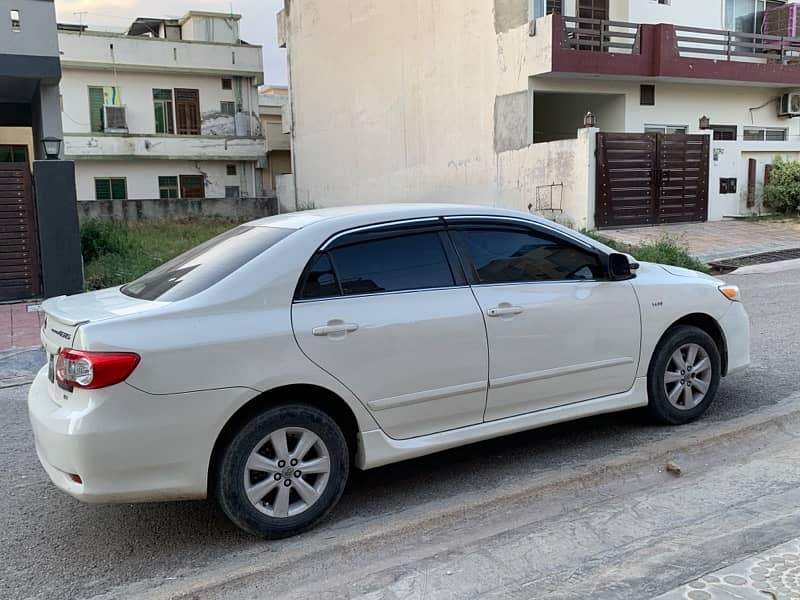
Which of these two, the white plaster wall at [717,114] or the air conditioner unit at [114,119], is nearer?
the white plaster wall at [717,114]

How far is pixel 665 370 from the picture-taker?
4.96 m

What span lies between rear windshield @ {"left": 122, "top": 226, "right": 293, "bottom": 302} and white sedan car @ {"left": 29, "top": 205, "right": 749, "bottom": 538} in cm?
2

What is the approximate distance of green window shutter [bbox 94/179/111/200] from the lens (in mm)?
30219

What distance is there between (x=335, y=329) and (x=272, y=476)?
2.56 feet

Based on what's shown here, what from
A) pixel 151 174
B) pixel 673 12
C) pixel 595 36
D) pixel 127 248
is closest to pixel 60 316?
pixel 127 248

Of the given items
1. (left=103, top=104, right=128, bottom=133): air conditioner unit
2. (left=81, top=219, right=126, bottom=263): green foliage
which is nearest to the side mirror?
(left=81, top=219, right=126, bottom=263): green foliage

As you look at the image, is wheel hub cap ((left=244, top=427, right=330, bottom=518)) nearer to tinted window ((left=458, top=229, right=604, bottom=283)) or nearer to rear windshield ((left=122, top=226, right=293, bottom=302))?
rear windshield ((left=122, top=226, right=293, bottom=302))

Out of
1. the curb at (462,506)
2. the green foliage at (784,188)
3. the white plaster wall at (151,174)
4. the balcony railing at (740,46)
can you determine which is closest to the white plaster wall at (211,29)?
the white plaster wall at (151,174)

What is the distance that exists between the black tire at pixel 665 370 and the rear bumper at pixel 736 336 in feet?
0.43

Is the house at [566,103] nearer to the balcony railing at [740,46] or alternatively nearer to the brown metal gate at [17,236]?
the balcony railing at [740,46]

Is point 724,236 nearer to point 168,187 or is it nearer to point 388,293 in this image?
point 388,293

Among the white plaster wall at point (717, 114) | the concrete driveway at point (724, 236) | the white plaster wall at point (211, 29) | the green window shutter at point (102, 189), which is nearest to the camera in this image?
the concrete driveway at point (724, 236)

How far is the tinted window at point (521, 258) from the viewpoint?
437 centimetres

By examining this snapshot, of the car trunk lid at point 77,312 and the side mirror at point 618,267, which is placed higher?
the side mirror at point 618,267
